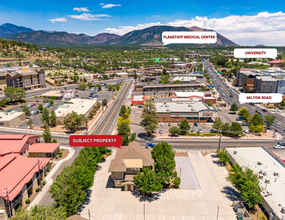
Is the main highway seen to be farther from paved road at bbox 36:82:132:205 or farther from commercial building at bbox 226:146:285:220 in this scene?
paved road at bbox 36:82:132:205

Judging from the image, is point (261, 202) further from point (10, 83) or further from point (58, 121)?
point (10, 83)

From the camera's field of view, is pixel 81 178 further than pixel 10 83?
No

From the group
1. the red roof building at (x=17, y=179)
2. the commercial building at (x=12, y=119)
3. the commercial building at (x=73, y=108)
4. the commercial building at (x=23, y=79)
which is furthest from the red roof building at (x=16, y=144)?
the commercial building at (x=23, y=79)

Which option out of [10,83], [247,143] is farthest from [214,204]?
[10,83]

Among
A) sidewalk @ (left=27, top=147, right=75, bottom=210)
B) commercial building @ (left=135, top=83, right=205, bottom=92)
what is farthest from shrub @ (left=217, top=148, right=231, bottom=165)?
commercial building @ (left=135, top=83, right=205, bottom=92)

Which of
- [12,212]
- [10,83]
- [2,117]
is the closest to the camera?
[12,212]

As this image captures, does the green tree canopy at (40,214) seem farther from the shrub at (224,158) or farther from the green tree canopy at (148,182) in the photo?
the shrub at (224,158)

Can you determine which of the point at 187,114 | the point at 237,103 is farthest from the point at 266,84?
the point at 187,114
